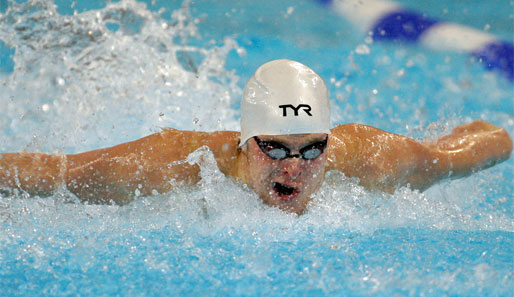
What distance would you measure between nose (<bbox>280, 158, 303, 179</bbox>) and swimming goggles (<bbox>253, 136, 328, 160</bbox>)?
2cm

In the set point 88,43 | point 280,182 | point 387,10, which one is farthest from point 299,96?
point 387,10

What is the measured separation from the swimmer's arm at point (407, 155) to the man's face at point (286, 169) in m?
0.25

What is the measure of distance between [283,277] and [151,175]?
703 millimetres

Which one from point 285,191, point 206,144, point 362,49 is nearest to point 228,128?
point 206,144

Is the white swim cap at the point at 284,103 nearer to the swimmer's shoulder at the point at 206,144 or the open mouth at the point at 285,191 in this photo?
the swimmer's shoulder at the point at 206,144

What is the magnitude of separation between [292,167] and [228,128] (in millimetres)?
1436

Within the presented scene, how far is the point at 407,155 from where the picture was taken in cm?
254

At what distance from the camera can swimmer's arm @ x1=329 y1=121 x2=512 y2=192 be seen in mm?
2432

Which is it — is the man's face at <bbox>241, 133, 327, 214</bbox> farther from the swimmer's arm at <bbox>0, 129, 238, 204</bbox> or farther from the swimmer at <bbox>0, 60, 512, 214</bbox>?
the swimmer's arm at <bbox>0, 129, 238, 204</bbox>

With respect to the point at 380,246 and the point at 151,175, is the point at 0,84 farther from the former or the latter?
the point at 380,246

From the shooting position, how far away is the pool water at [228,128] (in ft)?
5.64

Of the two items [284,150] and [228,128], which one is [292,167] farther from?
[228,128]

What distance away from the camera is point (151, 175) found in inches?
84.5

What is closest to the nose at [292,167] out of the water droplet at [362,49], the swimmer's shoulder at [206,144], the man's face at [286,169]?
the man's face at [286,169]
